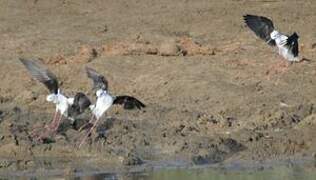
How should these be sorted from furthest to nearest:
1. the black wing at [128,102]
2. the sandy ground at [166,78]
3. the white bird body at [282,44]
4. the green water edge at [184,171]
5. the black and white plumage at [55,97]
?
the white bird body at [282,44]
the black and white plumage at [55,97]
the black wing at [128,102]
the sandy ground at [166,78]
the green water edge at [184,171]

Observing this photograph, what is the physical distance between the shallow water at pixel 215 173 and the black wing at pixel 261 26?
3.47 metres

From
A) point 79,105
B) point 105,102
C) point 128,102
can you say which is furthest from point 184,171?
point 79,105

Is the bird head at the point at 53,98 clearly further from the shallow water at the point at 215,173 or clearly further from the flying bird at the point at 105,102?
the shallow water at the point at 215,173

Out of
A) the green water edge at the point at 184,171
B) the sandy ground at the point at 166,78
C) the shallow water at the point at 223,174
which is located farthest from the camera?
the sandy ground at the point at 166,78

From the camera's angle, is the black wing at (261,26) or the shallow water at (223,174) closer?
the shallow water at (223,174)

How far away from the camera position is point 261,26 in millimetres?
17922

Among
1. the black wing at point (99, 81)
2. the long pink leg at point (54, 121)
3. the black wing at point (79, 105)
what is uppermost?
the black wing at point (99, 81)

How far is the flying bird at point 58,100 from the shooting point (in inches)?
628

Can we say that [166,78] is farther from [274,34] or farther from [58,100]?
[58,100]

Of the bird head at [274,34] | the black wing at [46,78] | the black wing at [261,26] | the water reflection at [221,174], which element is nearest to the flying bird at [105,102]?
the black wing at [46,78]

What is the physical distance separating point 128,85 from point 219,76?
1.44 metres

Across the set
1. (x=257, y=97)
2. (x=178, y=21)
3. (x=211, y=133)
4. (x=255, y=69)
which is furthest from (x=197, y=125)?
(x=178, y=21)

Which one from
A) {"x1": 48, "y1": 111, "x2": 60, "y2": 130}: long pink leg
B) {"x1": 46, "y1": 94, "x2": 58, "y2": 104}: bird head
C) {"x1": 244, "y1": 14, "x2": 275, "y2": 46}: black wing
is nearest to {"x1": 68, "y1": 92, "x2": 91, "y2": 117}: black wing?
{"x1": 48, "y1": 111, "x2": 60, "y2": 130}: long pink leg

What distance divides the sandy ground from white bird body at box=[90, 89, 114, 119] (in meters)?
0.28
